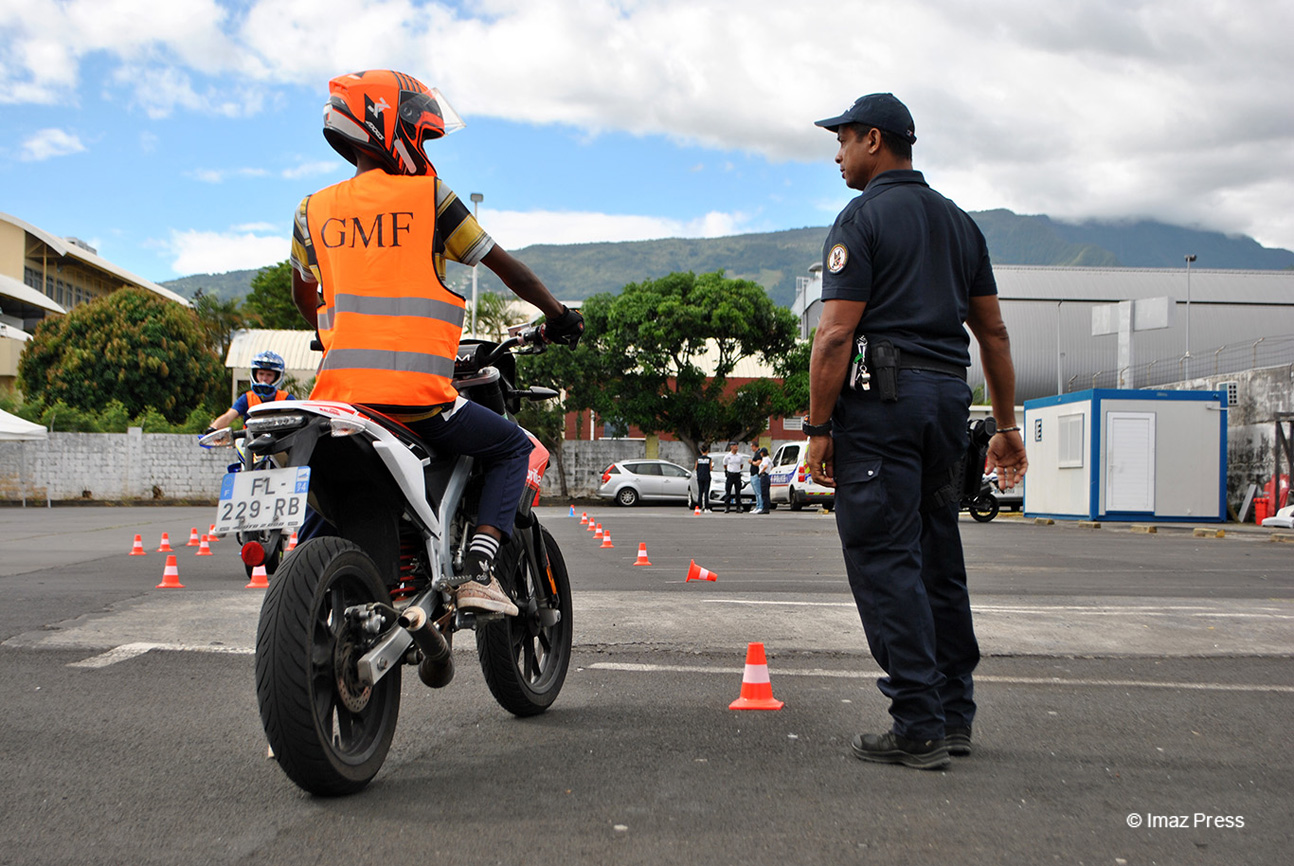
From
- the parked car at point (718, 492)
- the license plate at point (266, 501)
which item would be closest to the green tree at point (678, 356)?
the parked car at point (718, 492)

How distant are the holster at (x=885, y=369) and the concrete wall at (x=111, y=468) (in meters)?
30.5

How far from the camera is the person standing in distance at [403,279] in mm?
3400

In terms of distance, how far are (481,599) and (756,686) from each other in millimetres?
1269

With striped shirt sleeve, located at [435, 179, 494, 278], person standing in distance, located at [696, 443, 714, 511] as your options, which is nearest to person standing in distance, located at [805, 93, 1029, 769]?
striped shirt sleeve, located at [435, 179, 494, 278]

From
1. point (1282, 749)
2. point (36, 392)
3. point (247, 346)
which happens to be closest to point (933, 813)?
point (1282, 749)

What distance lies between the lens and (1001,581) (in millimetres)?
9258

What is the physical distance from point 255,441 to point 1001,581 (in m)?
7.49

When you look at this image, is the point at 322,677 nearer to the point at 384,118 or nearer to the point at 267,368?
the point at 384,118

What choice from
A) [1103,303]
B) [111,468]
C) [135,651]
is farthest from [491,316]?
[1103,303]

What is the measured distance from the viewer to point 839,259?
3.53 metres

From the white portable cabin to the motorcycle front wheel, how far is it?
2041cm

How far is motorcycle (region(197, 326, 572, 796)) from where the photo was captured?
9.21 feet

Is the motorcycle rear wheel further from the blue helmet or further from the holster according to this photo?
the blue helmet

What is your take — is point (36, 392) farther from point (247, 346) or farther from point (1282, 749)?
point (1282, 749)
